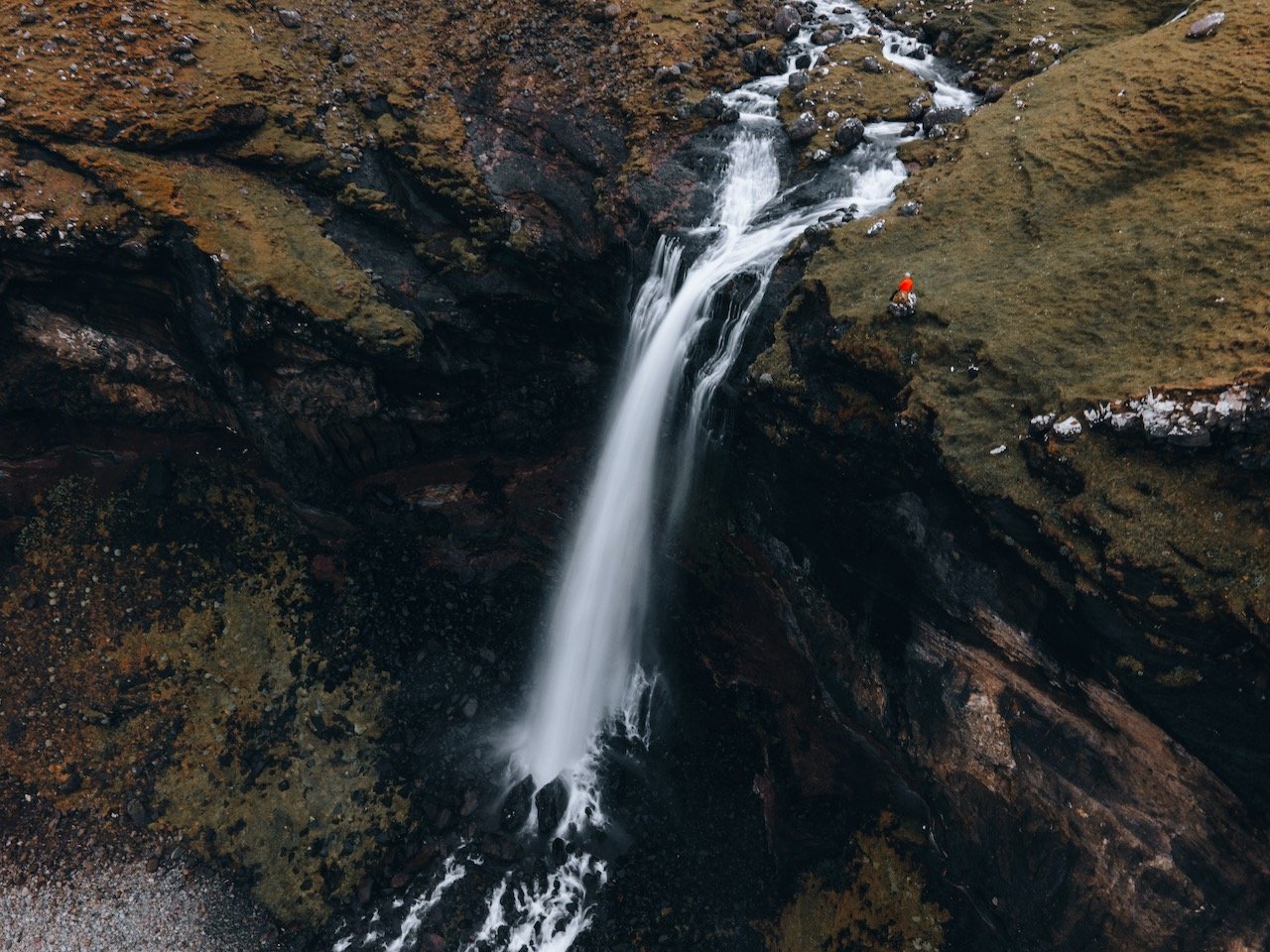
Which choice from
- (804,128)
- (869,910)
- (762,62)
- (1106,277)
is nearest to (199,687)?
(869,910)

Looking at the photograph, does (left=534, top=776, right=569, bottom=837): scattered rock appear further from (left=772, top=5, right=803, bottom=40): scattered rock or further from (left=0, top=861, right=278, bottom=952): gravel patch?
(left=772, top=5, right=803, bottom=40): scattered rock

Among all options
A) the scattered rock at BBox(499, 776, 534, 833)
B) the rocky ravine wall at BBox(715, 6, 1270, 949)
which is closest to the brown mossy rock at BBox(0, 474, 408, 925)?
the scattered rock at BBox(499, 776, 534, 833)

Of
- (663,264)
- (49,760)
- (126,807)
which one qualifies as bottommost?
(126,807)

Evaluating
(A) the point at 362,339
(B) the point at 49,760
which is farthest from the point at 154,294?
(B) the point at 49,760

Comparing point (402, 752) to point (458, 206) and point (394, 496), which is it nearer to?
point (394, 496)

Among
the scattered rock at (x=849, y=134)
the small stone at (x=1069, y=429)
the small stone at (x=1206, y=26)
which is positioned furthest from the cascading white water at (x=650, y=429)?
the small stone at (x=1069, y=429)
